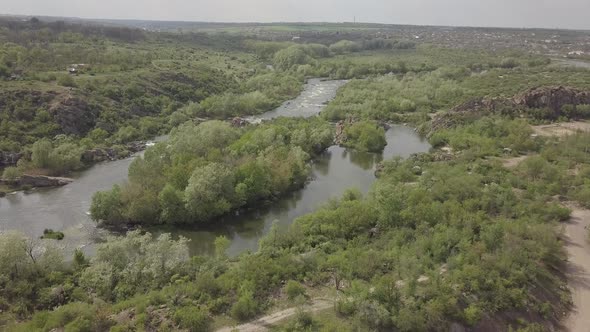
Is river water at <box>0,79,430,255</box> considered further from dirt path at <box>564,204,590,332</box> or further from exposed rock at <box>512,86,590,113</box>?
exposed rock at <box>512,86,590,113</box>

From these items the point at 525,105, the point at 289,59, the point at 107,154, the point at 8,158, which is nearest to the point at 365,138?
the point at 525,105

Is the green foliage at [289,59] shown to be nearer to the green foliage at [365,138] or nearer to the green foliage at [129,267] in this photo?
the green foliage at [365,138]

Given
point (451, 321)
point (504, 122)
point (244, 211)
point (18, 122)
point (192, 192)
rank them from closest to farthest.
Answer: point (451, 321) → point (192, 192) → point (244, 211) → point (18, 122) → point (504, 122)

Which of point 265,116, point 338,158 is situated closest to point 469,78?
point 265,116

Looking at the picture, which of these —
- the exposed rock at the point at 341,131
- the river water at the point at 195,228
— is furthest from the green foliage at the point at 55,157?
the exposed rock at the point at 341,131

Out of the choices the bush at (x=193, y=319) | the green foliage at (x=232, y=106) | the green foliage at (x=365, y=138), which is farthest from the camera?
the green foliage at (x=232, y=106)

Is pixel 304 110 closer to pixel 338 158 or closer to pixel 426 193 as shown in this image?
pixel 338 158
